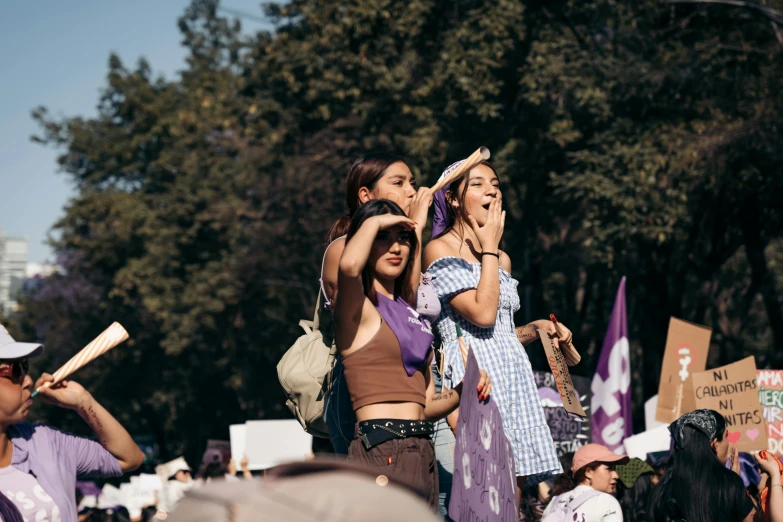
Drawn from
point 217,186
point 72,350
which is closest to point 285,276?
point 217,186

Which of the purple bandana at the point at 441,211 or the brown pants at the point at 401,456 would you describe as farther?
the purple bandana at the point at 441,211

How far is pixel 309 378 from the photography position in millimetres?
4480

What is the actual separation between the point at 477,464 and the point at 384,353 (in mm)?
491

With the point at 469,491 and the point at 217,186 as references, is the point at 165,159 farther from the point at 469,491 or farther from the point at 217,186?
the point at 469,491

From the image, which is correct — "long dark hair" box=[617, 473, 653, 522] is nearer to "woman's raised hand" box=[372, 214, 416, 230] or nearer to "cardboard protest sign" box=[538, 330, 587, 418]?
"cardboard protest sign" box=[538, 330, 587, 418]

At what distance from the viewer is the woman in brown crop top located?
12.5 feet

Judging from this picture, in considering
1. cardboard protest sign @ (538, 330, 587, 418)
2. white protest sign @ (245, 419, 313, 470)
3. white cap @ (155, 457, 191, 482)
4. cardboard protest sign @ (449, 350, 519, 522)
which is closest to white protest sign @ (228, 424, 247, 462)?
white protest sign @ (245, 419, 313, 470)

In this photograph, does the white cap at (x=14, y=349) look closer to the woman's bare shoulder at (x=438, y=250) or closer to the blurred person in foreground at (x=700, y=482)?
the woman's bare shoulder at (x=438, y=250)

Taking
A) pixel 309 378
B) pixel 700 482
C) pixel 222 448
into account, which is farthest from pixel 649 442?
pixel 222 448

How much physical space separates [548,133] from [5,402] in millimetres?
16169

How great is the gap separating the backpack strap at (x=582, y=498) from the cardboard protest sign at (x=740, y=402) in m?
2.21

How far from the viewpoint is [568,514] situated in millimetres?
6180

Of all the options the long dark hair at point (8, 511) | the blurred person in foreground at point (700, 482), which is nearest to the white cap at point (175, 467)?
the blurred person in foreground at point (700, 482)

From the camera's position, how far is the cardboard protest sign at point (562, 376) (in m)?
4.71
